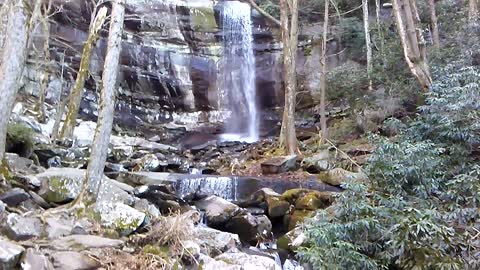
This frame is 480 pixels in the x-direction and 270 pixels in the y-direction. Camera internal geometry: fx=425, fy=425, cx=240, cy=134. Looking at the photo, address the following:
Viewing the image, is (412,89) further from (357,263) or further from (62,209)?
(62,209)

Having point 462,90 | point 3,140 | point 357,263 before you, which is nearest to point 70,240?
point 3,140

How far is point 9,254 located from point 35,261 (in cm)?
25

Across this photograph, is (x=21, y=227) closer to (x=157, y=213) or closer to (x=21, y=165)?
(x=157, y=213)

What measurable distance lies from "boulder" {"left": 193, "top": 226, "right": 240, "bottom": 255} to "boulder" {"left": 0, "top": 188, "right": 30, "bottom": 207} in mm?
2223

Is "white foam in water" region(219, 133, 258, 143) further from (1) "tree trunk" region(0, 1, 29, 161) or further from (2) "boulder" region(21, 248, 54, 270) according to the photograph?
(2) "boulder" region(21, 248, 54, 270)

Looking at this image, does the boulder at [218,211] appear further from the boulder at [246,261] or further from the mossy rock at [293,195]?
the boulder at [246,261]

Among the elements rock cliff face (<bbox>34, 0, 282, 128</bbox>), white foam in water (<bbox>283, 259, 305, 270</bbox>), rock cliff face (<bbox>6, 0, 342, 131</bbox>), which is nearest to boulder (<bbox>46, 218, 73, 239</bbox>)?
white foam in water (<bbox>283, 259, 305, 270</bbox>)

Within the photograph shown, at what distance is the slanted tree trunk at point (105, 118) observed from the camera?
18.2ft

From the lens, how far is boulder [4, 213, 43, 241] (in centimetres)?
433

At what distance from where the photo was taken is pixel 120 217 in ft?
18.0

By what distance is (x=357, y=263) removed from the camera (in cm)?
437

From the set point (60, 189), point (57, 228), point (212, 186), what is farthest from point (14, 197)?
point (212, 186)

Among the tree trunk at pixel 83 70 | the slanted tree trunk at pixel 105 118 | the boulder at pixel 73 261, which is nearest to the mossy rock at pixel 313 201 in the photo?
the slanted tree trunk at pixel 105 118

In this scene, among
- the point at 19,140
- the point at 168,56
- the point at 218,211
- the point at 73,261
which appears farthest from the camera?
the point at 168,56
